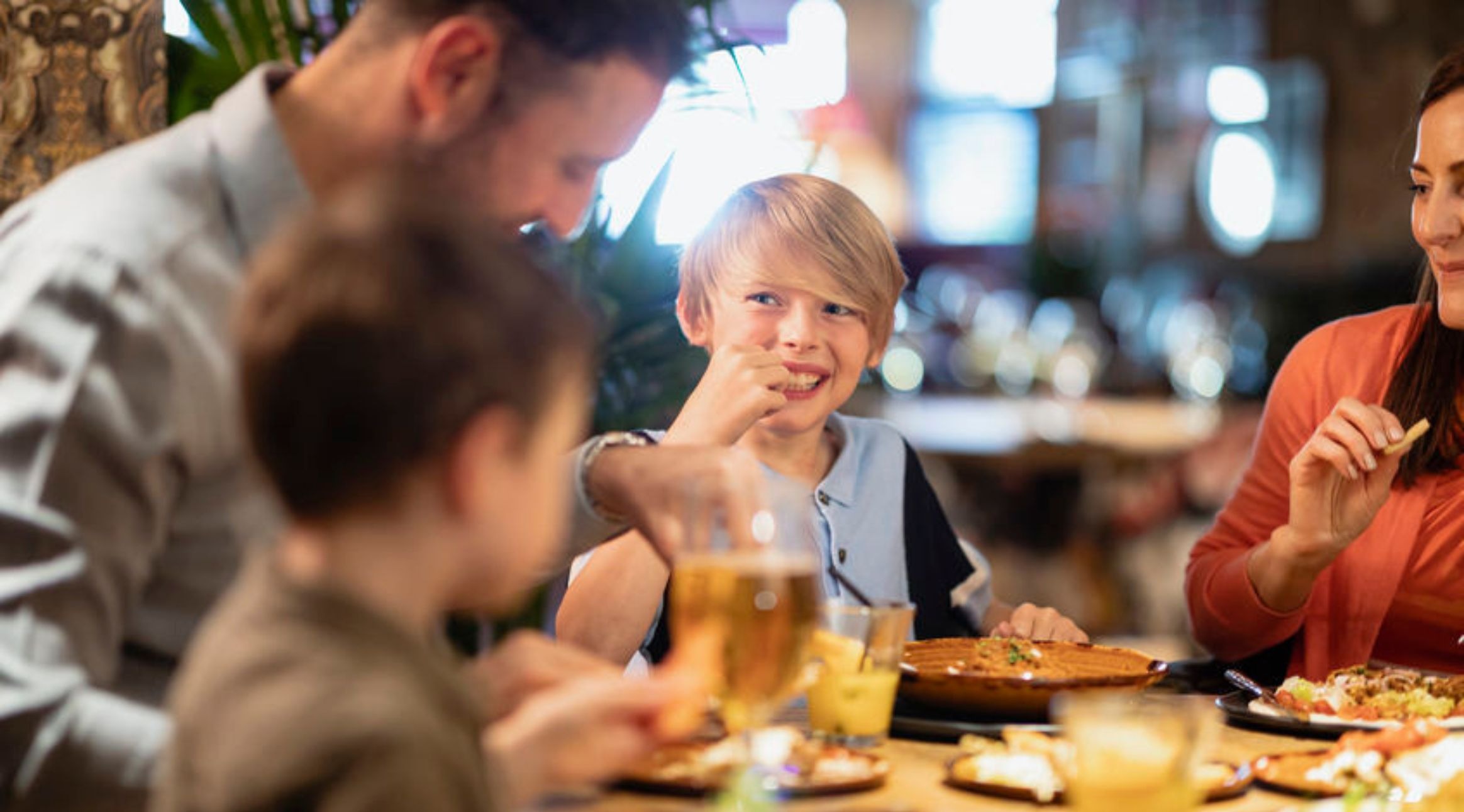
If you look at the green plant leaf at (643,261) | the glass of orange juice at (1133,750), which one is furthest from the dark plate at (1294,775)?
the green plant leaf at (643,261)

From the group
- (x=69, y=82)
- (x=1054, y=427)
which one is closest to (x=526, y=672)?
(x=69, y=82)

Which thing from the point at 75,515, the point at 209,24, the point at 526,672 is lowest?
the point at 526,672

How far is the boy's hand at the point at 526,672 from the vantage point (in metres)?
1.08

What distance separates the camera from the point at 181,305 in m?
1.22

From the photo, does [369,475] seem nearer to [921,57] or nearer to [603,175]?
[603,175]

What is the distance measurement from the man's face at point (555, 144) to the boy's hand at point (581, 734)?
0.46 metres

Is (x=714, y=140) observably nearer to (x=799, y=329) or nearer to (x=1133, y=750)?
(x=799, y=329)

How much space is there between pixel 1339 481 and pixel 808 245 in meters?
0.73

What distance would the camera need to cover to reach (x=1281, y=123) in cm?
1326

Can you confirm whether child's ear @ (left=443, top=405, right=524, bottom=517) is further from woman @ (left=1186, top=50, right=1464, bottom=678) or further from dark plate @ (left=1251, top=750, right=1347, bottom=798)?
woman @ (left=1186, top=50, right=1464, bottom=678)

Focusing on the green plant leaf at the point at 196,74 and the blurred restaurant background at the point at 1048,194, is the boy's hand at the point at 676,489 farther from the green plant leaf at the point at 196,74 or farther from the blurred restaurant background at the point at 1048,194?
the green plant leaf at the point at 196,74

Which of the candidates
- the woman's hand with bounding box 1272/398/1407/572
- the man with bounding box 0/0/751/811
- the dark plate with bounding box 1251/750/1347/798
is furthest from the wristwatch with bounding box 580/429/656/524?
the woman's hand with bounding box 1272/398/1407/572

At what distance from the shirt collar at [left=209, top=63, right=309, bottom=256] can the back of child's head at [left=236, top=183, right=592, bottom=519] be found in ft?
1.38

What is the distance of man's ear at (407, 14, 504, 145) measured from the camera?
4.22 ft
